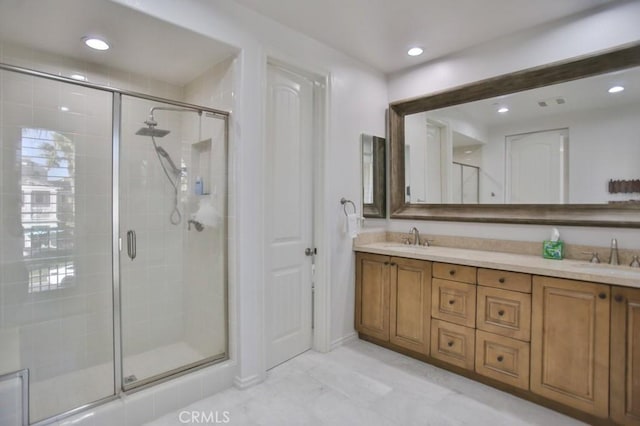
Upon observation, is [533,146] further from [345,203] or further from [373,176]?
[345,203]

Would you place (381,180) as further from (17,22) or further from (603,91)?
(17,22)

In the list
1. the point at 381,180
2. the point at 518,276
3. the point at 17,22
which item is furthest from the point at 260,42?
the point at 518,276

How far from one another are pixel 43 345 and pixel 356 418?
228 centimetres

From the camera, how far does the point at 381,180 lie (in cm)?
338

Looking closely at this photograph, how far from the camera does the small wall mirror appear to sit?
3234 mm

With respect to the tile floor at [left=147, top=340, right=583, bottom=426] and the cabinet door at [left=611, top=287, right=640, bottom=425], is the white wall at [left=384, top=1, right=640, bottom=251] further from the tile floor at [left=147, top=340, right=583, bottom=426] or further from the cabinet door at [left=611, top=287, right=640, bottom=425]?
the tile floor at [left=147, top=340, right=583, bottom=426]

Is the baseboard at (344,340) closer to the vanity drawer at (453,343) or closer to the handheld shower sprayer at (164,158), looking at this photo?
the vanity drawer at (453,343)

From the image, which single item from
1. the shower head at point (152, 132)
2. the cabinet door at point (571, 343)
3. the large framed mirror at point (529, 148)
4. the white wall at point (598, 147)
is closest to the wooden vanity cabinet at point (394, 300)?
the large framed mirror at point (529, 148)

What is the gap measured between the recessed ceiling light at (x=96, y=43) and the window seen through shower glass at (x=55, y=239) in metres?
0.42

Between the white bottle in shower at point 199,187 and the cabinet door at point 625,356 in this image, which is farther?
the white bottle in shower at point 199,187

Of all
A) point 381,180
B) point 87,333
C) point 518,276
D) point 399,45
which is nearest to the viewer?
point 518,276

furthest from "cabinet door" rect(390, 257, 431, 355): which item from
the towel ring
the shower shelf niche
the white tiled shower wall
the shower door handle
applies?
the shower door handle

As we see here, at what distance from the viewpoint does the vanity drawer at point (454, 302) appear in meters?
2.41

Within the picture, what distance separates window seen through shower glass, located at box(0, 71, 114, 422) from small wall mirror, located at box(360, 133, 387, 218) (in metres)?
2.23
